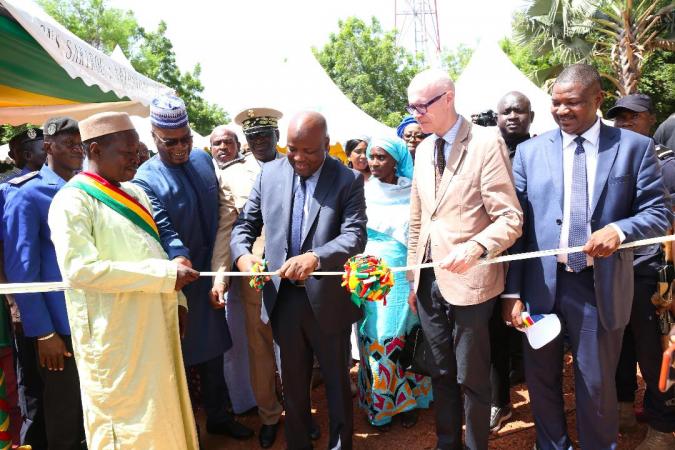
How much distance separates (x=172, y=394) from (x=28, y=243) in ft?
4.36

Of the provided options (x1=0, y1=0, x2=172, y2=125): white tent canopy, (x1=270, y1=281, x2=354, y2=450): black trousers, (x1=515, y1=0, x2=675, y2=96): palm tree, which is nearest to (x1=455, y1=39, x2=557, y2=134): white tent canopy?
(x1=515, y1=0, x2=675, y2=96): palm tree

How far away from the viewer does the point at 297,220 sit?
10.5 feet

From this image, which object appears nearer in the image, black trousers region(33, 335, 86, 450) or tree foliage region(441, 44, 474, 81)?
black trousers region(33, 335, 86, 450)

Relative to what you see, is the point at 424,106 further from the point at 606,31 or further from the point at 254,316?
the point at 606,31

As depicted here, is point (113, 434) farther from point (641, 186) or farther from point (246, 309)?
point (641, 186)

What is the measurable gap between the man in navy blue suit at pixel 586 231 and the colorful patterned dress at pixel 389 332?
1.11 m

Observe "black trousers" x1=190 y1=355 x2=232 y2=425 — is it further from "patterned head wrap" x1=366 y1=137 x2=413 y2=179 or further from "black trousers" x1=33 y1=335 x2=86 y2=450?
"patterned head wrap" x1=366 y1=137 x2=413 y2=179

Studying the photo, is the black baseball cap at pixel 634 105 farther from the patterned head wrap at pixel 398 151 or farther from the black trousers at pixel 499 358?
the black trousers at pixel 499 358

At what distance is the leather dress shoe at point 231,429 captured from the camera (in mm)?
3965

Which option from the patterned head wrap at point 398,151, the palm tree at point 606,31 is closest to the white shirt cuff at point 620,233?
the patterned head wrap at point 398,151

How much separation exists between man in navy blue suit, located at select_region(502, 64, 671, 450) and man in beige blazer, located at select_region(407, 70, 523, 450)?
0.67 feet

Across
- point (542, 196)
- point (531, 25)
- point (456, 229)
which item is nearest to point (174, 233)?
point (456, 229)

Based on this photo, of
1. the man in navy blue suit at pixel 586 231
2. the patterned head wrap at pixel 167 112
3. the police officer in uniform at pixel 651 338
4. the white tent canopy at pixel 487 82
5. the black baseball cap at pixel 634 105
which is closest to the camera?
the man in navy blue suit at pixel 586 231

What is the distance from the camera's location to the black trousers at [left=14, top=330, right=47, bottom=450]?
3.59 m
